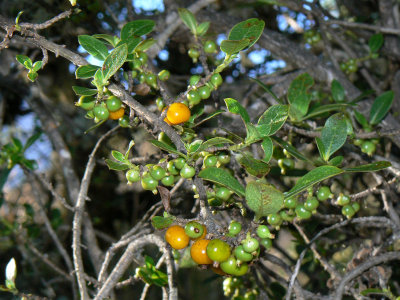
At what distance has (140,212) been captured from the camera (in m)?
2.34

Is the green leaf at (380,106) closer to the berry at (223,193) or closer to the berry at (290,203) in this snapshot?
the berry at (290,203)

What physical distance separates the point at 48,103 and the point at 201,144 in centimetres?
141

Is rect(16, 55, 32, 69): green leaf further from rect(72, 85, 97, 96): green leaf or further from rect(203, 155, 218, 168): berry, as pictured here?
rect(203, 155, 218, 168): berry

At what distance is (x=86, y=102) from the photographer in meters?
0.91

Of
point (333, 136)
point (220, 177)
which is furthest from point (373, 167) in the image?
point (220, 177)

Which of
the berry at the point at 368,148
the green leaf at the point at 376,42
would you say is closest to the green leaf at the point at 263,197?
the berry at the point at 368,148

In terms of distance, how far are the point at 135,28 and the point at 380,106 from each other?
0.85 meters

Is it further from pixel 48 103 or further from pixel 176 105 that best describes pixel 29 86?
pixel 176 105

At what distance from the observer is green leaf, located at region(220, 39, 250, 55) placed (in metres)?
0.81

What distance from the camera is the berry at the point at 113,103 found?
879 mm

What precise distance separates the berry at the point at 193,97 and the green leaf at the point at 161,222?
0.29 metres

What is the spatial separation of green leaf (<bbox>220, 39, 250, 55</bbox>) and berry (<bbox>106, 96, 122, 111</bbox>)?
258 millimetres

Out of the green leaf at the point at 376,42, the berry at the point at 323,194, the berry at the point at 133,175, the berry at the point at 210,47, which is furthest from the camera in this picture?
the green leaf at the point at 376,42

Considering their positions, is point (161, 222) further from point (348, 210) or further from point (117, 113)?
point (348, 210)
